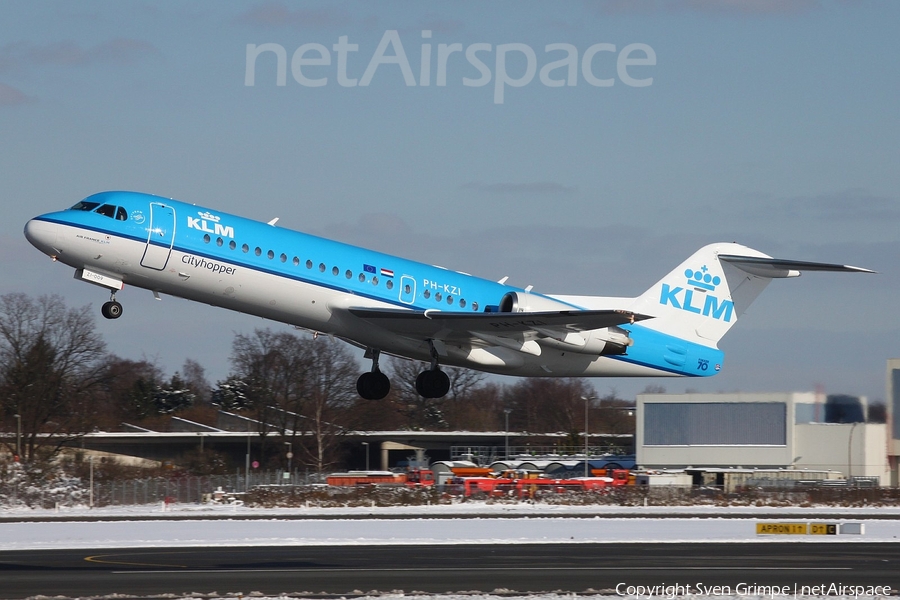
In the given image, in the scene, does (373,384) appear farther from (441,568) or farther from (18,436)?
(18,436)

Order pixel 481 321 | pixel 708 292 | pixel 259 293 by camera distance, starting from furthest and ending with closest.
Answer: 1. pixel 708 292
2. pixel 481 321
3. pixel 259 293

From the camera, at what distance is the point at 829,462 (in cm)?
4128

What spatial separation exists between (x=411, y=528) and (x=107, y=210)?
37.3 ft

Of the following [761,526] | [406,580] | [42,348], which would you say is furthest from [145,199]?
[42,348]

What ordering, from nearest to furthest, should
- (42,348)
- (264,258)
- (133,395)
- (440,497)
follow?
1. (264,258)
2. (440,497)
3. (42,348)
4. (133,395)

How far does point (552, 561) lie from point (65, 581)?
8343mm

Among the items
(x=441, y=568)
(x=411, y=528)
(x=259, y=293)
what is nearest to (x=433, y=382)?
(x=259, y=293)

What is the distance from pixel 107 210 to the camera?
2164 centimetres

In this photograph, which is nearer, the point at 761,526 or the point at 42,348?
the point at 761,526

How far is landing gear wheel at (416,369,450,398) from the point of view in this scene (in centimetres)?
2481

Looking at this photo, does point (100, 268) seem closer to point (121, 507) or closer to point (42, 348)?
point (121, 507)

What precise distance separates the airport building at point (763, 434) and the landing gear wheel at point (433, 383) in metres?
16.1

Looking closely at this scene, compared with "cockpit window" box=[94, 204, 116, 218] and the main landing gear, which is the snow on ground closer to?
the main landing gear

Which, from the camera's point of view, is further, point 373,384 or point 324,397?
point 324,397
